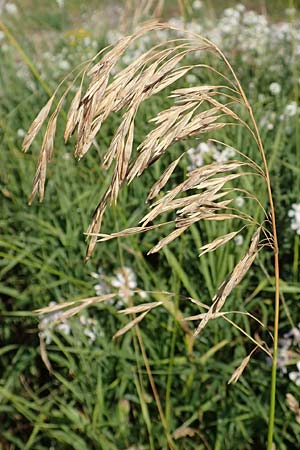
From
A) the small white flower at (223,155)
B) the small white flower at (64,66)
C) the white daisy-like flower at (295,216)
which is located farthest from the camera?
the small white flower at (64,66)

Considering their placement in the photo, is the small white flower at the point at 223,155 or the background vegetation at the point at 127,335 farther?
the small white flower at the point at 223,155

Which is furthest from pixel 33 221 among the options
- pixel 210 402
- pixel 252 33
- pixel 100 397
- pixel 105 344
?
pixel 252 33

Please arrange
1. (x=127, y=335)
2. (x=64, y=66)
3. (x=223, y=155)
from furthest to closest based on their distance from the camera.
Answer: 1. (x=64, y=66)
2. (x=223, y=155)
3. (x=127, y=335)

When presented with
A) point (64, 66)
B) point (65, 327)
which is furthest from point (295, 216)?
point (64, 66)

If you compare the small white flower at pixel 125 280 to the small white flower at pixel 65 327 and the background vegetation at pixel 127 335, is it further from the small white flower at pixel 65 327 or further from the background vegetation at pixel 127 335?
the small white flower at pixel 65 327

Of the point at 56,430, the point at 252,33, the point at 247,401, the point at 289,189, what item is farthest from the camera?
the point at 252,33

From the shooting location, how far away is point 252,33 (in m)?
3.70

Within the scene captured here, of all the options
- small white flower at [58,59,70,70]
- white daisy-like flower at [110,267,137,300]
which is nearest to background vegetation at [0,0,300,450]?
white daisy-like flower at [110,267,137,300]

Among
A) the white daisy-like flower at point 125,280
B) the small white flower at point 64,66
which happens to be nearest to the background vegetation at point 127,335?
the white daisy-like flower at point 125,280

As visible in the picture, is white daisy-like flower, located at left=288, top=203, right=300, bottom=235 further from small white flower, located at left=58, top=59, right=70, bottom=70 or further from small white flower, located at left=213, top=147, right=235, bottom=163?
small white flower, located at left=58, top=59, right=70, bottom=70

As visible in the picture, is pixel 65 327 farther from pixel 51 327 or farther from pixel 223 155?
pixel 223 155

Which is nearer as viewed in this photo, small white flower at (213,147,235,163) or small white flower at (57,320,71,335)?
small white flower at (57,320,71,335)

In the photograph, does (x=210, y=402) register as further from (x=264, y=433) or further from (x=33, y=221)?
(x=33, y=221)

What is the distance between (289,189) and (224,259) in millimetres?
444
